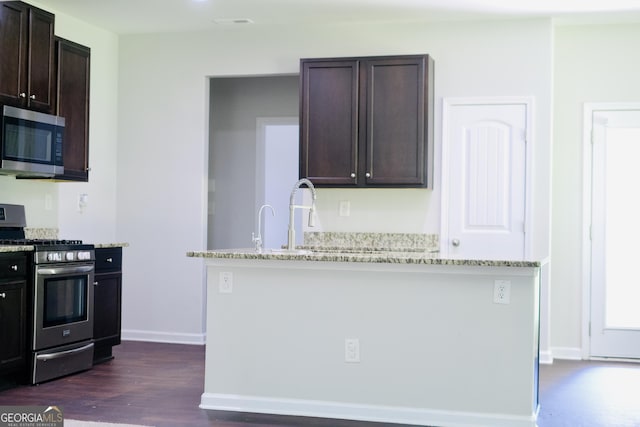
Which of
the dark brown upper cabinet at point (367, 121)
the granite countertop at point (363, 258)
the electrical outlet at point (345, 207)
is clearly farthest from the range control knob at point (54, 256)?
the electrical outlet at point (345, 207)

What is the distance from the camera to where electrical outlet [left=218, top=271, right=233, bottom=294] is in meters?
4.20

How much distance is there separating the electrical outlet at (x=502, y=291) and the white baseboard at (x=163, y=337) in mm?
3278

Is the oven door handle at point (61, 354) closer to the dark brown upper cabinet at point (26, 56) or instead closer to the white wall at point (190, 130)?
the white wall at point (190, 130)

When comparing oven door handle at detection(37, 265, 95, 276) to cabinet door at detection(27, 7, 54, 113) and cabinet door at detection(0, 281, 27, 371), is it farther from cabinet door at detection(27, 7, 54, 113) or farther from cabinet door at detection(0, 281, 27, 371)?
cabinet door at detection(27, 7, 54, 113)

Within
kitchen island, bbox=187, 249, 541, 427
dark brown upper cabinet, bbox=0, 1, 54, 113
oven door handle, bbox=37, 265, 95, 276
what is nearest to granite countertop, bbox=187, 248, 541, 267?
kitchen island, bbox=187, 249, 541, 427

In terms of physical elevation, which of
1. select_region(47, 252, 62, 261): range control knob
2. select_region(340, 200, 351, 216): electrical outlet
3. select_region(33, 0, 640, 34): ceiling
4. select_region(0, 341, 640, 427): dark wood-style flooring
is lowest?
select_region(0, 341, 640, 427): dark wood-style flooring

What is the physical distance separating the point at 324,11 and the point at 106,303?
2.69 metres

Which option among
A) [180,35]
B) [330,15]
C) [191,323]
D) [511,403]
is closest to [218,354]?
[511,403]

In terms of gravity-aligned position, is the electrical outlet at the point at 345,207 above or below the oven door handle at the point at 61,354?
above

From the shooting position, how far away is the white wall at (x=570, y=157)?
20.0 feet

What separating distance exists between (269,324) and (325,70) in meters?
2.45

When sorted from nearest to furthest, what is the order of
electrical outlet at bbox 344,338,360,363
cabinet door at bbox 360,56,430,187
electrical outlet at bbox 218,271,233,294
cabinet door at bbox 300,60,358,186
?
electrical outlet at bbox 344,338,360,363, electrical outlet at bbox 218,271,233,294, cabinet door at bbox 360,56,430,187, cabinet door at bbox 300,60,358,186

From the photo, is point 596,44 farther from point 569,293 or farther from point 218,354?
point 218,354

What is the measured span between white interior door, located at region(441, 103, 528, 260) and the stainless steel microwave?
2.86 metres
